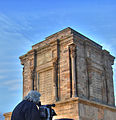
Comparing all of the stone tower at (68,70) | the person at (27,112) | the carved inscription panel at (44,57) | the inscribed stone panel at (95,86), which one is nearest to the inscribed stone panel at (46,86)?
the stone tower at (68,70)

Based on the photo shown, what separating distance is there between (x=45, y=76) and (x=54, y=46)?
2.88m

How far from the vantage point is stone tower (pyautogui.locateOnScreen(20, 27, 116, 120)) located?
61.3 ft

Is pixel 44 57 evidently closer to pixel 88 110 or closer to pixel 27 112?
pixel 88 110

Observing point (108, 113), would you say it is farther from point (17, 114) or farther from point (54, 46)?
point (17, 114)

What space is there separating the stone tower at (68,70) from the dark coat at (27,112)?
450 inches

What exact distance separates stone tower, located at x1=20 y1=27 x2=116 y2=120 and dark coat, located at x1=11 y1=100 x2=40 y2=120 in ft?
37.5

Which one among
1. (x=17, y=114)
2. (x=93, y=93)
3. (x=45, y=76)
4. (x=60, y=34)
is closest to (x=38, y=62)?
(x=45, y=76)

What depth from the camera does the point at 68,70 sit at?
1878 centimetres

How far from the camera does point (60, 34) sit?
71.4 ft

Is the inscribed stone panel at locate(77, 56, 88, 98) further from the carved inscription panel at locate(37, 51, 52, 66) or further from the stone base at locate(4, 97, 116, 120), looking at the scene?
the stone base at locate(4, 97, 116, 120)

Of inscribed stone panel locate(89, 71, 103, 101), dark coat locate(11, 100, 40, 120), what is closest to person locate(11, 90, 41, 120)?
dark coat locate(11, 100, 40, 120)

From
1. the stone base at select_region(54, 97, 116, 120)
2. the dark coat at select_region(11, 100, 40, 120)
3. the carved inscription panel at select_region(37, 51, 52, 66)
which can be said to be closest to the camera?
the dark coat at select_region(11, 100, 40, 120)

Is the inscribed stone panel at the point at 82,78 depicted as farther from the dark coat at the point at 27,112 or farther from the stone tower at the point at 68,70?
the dark coat at the point at 27,112

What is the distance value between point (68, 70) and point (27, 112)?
48.1 ft
